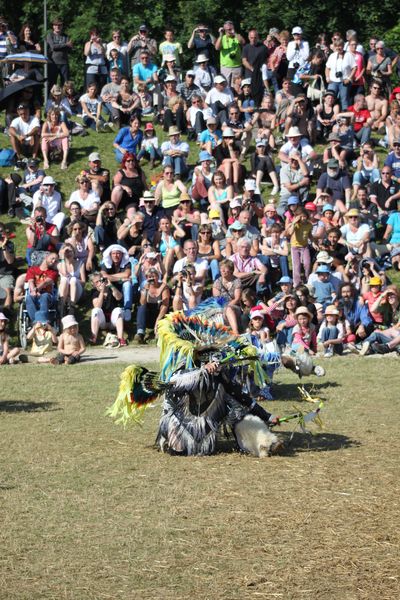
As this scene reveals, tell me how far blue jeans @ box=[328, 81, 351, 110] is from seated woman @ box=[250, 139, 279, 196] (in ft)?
8.64

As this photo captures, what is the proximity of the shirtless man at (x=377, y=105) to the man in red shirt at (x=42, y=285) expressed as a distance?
7.50 metres

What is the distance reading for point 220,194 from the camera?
19.0 metres

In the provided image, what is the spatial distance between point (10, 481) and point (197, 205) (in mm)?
10844

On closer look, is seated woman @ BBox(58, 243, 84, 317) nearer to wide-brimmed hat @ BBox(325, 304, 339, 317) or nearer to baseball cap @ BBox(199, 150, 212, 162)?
baseball cap @ BBox(199, 150, 212, 162)

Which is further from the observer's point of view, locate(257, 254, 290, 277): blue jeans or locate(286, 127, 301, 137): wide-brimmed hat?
locate(286, 127, 301, 137): wide-brimmed hat

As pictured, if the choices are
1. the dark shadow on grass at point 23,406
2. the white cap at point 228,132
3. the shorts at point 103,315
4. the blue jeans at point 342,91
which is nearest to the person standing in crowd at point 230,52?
the blue jeans at point 342,91

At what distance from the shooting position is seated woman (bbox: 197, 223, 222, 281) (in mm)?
17542

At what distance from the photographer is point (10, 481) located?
920cm

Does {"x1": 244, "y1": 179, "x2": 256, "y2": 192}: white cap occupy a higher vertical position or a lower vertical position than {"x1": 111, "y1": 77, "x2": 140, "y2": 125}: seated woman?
lower

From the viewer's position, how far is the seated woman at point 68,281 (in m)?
17.1

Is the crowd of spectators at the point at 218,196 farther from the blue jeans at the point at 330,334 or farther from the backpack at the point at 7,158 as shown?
the backpack at the point at 7,158

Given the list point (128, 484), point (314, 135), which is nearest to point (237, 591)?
point (128, 484)

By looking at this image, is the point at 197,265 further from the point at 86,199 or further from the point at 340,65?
the point at 340,65

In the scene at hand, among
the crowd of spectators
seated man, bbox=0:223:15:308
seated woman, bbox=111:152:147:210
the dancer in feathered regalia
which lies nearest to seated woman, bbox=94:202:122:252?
the crowd of spectators
